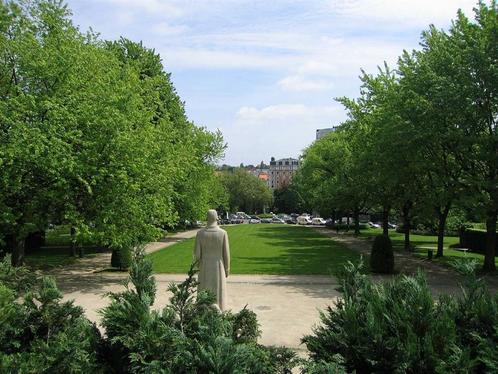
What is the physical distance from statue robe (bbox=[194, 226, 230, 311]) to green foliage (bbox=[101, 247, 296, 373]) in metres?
2.98

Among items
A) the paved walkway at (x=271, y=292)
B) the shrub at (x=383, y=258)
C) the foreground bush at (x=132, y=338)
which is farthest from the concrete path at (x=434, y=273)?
the foreground bush at (x=132, y=338)

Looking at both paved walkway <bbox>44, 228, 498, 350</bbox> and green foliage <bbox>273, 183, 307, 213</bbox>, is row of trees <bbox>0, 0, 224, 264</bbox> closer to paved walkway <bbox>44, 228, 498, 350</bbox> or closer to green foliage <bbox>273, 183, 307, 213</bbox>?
paved walkway <bbox>44, 228, 498, 350</bbox>

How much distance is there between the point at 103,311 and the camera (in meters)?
6.84

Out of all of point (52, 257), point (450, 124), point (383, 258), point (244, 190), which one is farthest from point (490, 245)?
point (244, 190)

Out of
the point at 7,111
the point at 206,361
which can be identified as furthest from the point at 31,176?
the point at 206,361

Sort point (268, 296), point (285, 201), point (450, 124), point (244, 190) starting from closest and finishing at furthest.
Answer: point (268, 296) → point (450, 124) → point (244, 190) → point (285, 201)

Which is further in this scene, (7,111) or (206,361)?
(7,111)

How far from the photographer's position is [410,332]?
6.09 metres

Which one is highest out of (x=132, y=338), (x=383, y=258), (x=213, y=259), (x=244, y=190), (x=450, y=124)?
(x=450, y=124)

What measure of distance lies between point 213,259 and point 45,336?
427 cm

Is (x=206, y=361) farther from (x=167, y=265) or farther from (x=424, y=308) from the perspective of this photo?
(x=167, y=265)

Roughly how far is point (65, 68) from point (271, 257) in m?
15.4

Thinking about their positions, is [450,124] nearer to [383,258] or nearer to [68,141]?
[383,258]

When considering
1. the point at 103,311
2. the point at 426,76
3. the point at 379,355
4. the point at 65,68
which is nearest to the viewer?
the point at 379,355
